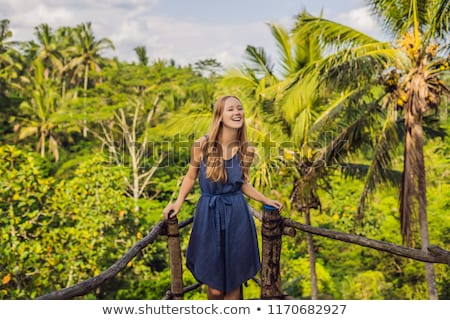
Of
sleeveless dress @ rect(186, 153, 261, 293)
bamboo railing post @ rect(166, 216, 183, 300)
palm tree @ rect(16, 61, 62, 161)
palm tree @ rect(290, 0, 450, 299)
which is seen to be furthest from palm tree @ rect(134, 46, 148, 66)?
sleeveless dress @ rect(186, 153, 261, 293)

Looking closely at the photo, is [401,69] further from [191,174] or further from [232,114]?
[191,174]

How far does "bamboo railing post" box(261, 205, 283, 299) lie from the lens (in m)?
2.38

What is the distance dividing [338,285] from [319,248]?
1555 millimetres

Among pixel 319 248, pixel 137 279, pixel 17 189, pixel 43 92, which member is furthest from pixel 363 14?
pixel 43 92

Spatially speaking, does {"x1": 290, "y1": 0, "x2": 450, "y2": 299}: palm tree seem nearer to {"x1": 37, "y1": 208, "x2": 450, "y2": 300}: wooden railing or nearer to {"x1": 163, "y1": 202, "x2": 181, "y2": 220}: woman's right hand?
{"x1": 37, "y1": 208, "x2": 450, "y2": 300}: wooden railing

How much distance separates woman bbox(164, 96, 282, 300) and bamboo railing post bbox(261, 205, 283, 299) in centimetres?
A: 7

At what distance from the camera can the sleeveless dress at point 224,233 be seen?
7.54 ft

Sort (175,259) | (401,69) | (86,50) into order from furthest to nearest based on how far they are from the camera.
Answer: (86,50) → (401,69) → (175,259)

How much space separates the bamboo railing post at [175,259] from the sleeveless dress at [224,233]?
133 mm

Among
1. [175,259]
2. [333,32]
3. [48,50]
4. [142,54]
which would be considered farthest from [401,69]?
[48,50]

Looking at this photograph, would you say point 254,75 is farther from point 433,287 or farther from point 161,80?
point 161,80

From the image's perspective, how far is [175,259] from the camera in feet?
8.21

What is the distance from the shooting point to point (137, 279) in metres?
11.0

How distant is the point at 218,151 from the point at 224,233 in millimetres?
394
